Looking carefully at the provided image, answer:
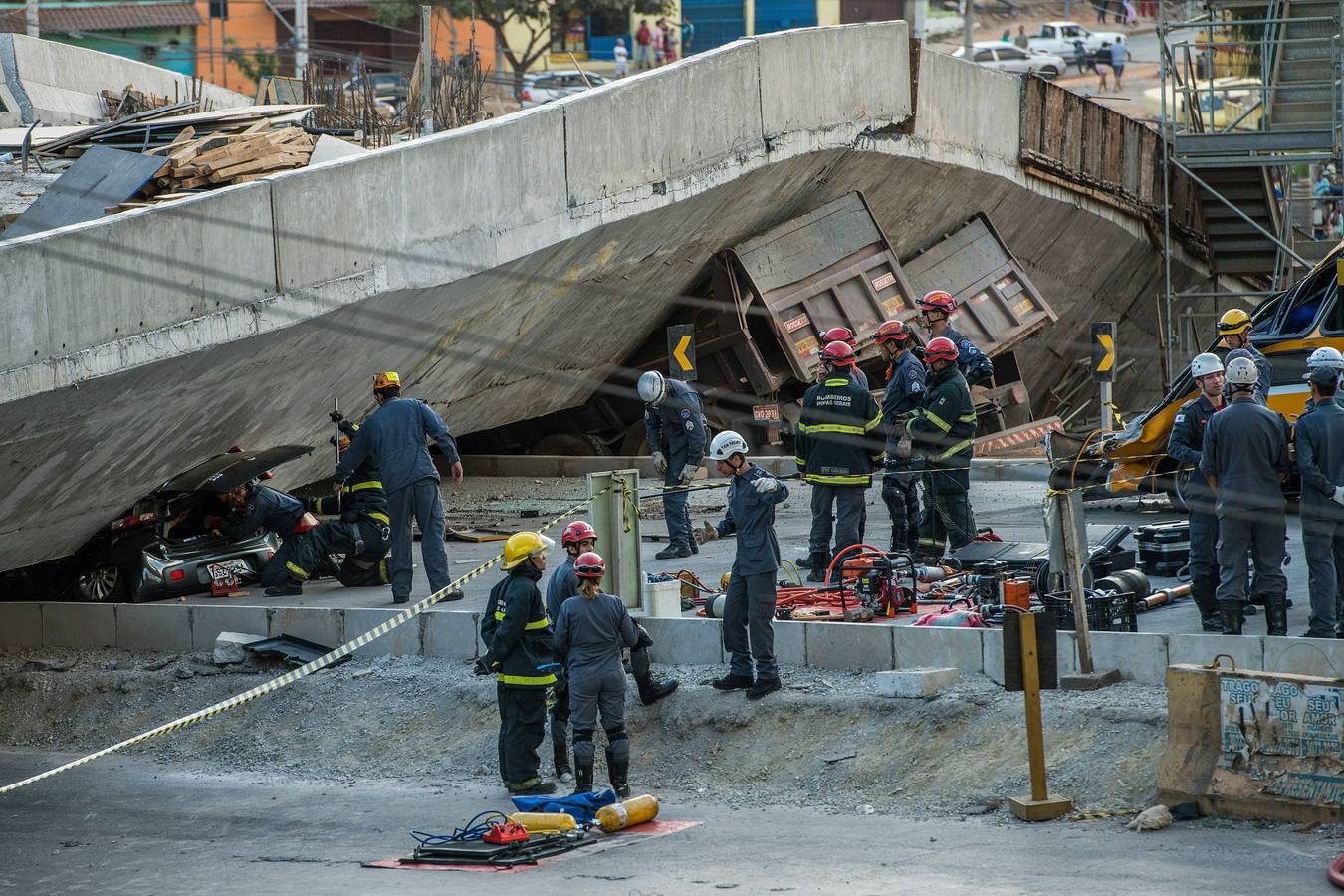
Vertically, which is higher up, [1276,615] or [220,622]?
[1276,615]

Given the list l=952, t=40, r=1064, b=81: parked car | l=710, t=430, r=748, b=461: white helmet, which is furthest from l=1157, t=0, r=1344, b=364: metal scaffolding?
l=952, t=40, r=1064, b=81: parked car

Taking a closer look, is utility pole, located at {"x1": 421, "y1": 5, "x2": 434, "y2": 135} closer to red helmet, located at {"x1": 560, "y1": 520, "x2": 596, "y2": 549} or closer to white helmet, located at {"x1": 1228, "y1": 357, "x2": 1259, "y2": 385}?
red helmet, located at {"x1": 560, "y1": 520, "x2": 596, "y2": 549}

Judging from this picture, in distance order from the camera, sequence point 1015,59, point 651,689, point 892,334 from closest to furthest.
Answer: point 651,689 < point 892,334 < point 1015,59

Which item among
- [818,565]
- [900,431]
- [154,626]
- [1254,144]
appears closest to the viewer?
[818,565]

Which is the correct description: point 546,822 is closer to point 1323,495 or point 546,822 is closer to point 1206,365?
point 1323,495

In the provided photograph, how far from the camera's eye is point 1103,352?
61.0 feet

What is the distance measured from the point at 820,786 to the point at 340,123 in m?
14.6

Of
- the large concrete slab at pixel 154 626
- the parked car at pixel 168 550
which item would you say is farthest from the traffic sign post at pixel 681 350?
the large concrete slab at pixel 154 626

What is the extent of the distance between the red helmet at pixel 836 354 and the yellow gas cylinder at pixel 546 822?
5042mm

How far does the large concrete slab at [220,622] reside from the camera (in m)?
13.5

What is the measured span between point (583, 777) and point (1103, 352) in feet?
33.8

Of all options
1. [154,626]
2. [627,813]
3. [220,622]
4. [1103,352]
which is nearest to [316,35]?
[1103,352]

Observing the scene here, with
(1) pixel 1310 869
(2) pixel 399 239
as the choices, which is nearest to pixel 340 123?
(2) pixel 399 239

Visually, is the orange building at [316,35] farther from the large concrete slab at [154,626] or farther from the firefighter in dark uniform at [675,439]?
the large concrete slab at [154,626]
